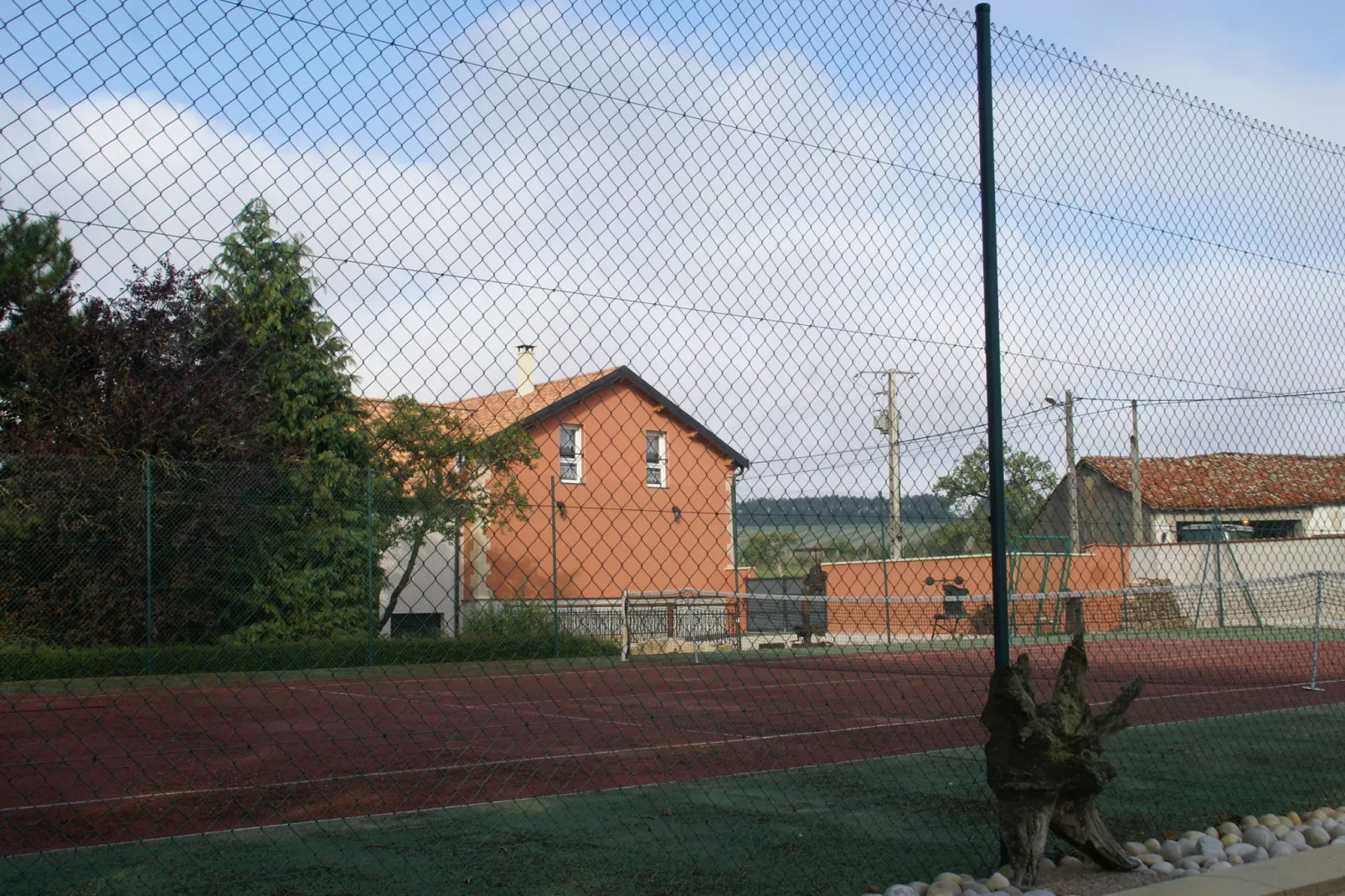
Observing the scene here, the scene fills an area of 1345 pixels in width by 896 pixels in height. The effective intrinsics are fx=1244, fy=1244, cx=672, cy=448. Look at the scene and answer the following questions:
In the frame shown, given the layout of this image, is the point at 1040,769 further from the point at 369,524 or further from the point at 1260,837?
the point at 369,524

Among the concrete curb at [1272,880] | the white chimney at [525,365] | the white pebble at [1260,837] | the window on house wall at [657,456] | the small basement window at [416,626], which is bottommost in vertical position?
the white pebble at [1260,837]

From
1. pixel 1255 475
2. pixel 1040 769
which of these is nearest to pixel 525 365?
pixel 1040 769

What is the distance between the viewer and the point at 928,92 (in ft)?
14.7

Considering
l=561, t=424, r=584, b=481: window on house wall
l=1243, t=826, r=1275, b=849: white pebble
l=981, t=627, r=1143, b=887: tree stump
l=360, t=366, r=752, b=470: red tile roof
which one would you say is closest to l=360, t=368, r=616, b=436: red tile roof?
l=360, t=366, r=752, b=470: red tile roof

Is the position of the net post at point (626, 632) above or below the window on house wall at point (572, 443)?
below

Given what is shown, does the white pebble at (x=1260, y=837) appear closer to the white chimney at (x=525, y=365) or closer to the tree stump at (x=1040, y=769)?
the tree stump at (x=1040, y=769)

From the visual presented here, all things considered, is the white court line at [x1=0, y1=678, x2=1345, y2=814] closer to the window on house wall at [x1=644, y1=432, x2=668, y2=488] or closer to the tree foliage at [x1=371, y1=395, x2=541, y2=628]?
the tree foliage at [x1=371, y1=395, x2=541, y2=628]

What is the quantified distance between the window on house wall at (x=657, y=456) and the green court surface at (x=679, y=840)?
1.44 metres

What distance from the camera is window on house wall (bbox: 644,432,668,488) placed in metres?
4.59

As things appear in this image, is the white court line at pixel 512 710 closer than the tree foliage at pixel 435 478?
No

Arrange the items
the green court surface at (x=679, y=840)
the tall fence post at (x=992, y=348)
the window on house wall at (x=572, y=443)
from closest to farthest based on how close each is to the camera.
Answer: the tall fence post at (x=992, y=348), the green court surface at (x=679, y=840), the window on house wall at (x=572, y=443)

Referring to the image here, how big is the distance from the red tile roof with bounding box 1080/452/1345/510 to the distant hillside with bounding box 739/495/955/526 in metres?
1.45

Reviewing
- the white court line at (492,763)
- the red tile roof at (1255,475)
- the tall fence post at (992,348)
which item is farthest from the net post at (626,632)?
the tall fence post at (992,348)

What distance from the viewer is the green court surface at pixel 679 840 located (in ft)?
13.9
